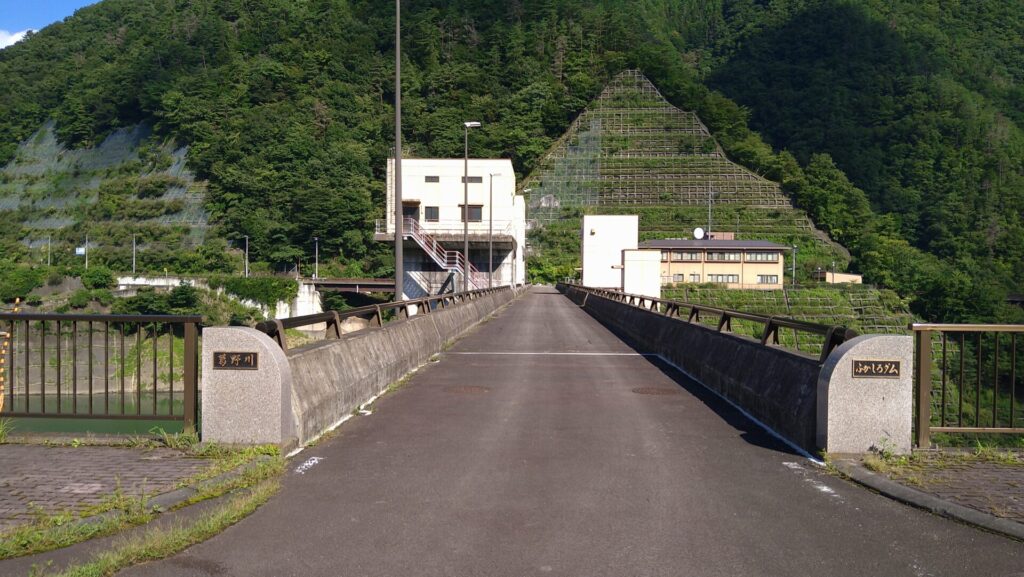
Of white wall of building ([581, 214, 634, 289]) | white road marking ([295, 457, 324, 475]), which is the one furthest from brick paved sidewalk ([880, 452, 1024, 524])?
white wall of building ([581, 214, 634, 289])

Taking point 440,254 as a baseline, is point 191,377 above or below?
below

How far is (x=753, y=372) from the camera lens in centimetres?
1050

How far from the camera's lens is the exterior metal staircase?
63188mm

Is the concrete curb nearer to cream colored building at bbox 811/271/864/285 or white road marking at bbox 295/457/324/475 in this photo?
white road marking at bbox 295/457/324/475

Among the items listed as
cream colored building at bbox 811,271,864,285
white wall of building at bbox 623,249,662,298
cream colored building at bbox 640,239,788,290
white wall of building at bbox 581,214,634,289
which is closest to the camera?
white wall of building at bbox 623,249,662,298

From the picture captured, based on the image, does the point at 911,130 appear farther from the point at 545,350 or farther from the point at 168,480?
the point at 168,480

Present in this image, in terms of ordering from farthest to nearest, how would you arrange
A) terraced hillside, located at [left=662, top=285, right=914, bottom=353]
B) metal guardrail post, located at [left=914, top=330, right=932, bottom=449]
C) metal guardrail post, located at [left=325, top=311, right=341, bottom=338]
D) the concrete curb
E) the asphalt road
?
terraced hillside, located at [left=662, top=285, right=914, bottom=353] < metal guardrail post, located at [left=325, top=311, right=341, bottom=338] < metal guardrail post, located at [left=914, top=330, right=932, bottom=449] < the concrete curb < the asphalt road

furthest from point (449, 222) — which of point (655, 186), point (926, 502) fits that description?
point (655, 186)

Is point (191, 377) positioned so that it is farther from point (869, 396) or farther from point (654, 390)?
point (654, 390)

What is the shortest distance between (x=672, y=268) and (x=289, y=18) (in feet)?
475

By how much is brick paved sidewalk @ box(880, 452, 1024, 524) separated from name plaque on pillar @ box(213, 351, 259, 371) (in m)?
6.46

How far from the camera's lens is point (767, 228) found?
134 meters

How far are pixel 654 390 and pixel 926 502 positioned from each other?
674 centimetres

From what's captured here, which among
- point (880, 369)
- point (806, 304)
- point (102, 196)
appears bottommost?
point (806, 304)
